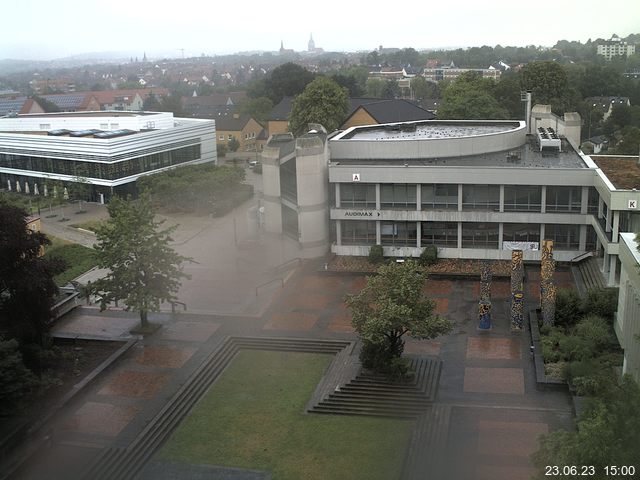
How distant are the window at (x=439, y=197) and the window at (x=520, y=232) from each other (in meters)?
2.55

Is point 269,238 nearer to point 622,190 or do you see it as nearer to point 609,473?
point 622,190

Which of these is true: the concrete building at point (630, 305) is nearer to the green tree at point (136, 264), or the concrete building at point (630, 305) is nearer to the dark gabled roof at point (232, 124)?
the green tree at point (136, 264)

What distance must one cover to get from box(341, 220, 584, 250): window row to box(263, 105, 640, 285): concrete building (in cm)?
5

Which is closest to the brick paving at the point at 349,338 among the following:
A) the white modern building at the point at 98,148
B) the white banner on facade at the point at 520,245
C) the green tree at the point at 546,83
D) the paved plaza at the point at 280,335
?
the paved plaza at the point at 280,335

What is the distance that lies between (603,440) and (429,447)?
6.71 m

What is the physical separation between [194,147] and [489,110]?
24.4 meters

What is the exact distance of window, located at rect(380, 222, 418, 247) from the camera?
113ft

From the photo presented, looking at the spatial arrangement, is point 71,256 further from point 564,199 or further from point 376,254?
point 564,199

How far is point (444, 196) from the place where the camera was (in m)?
33.6

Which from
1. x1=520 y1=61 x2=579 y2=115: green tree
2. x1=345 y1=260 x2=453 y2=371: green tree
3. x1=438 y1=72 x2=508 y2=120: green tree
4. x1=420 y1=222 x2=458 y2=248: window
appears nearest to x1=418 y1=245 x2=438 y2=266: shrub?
x1=420 y1=222 x2=458 y2=248: window

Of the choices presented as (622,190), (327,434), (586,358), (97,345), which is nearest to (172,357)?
(97,345)

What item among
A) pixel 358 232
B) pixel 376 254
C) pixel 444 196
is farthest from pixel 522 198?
pixel 358 232

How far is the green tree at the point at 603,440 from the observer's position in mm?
12336

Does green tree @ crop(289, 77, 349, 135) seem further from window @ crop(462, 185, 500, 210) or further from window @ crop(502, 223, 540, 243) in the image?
window @ crop(502, 223, 540, 243)
